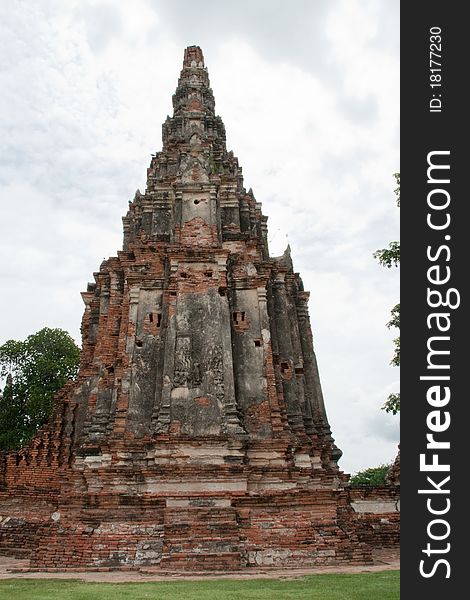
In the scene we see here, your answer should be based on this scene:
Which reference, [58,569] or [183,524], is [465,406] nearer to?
[183,524]

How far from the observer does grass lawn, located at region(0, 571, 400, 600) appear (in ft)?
27.1

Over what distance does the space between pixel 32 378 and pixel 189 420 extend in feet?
71.9

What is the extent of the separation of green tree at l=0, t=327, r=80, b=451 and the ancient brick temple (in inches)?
484

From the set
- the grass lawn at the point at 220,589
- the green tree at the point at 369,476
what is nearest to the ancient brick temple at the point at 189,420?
the grass lawn at the point at 220,589

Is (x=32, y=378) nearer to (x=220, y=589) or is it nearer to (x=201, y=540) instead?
(x=201, y=540)

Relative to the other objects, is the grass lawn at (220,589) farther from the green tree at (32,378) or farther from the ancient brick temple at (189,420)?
the green tree at (32,378)

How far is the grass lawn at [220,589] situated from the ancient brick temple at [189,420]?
7.88 ft

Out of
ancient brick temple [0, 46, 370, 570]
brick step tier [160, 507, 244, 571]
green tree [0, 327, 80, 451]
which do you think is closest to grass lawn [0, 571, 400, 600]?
brick step tier [160, 507, 244, 571]

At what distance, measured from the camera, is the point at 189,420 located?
15.2m

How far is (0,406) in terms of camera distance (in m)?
33.2

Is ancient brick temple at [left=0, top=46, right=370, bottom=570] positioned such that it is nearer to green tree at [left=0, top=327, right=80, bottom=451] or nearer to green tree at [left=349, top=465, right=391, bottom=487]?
green tree at [left=0, top=327, right=80, bottom=451]

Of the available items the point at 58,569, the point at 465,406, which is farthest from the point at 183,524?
the point at 465,406

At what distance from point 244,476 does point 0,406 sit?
2308 centimetres

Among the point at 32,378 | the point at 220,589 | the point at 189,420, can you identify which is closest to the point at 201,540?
the point at 189,420
